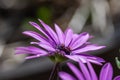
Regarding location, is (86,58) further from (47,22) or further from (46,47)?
(47,22)

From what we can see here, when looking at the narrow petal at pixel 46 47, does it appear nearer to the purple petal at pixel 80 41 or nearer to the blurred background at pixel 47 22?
the purple petal at pixel 80 41

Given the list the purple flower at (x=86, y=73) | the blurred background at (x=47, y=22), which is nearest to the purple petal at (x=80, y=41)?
the purple flower at (x=86, y=73)

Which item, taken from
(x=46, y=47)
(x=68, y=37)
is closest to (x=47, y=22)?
(x=68, y=37)

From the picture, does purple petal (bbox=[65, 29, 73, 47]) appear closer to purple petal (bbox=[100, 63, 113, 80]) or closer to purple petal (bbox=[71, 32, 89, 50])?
purple petal (bbox=[71, 32, 89, 50])

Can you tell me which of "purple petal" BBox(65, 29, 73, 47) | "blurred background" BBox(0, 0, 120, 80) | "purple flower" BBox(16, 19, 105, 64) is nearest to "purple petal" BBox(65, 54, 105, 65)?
"purple flower" BBox(16, 19, 105, 64)

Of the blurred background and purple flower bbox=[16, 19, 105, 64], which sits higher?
the blurred background

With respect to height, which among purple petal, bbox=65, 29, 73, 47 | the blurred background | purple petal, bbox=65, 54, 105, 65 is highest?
the blurred background
